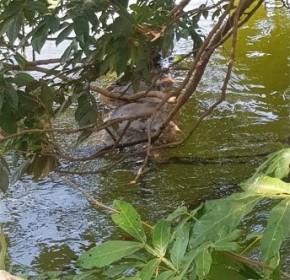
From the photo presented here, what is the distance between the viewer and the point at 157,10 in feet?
9.53

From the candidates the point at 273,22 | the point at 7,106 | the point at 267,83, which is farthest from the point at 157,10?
the point at 273,22

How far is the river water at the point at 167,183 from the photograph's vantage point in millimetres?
3492

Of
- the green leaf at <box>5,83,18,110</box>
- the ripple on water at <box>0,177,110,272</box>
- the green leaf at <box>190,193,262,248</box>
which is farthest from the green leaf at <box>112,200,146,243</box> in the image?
the ripple on water at <box>0,177,110,272</box>

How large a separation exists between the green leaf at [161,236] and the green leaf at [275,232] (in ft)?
0.75

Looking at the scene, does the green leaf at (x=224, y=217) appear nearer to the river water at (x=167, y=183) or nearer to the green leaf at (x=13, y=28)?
the green leaf at (x=13, y=28)

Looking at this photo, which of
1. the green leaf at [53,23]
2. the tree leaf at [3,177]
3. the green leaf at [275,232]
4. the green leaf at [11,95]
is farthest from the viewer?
the tree leaf at [3,177]

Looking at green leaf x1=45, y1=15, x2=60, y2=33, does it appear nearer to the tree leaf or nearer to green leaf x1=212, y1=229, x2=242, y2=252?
the tree leaf

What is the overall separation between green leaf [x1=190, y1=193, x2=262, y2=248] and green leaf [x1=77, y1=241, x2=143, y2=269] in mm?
113

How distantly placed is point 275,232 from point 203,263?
0.13m

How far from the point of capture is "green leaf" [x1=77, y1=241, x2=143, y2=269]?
4.14 feet

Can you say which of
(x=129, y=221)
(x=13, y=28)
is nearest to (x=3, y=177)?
(x=13, y=28)

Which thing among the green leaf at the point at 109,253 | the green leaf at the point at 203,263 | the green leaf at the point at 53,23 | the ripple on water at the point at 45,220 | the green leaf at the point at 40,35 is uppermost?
the green leaf at the point at 53,23

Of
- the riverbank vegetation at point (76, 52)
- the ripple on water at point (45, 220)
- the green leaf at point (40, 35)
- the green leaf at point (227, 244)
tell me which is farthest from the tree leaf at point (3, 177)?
the green leaf at point (227, 244)

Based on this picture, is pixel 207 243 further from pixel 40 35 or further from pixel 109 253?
pixel 40 35
